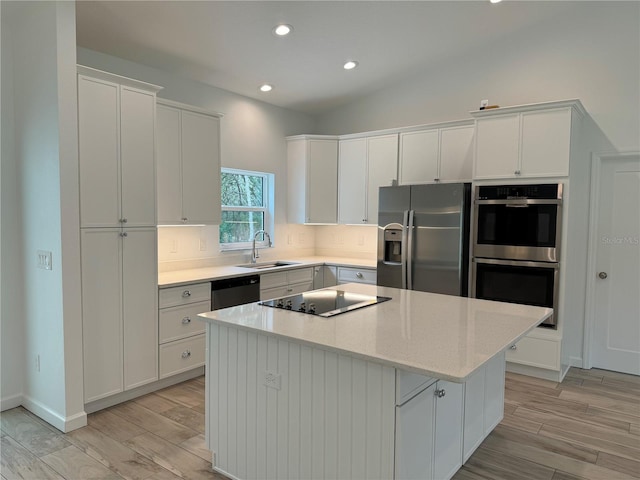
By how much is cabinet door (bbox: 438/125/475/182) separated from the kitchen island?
7.08ft

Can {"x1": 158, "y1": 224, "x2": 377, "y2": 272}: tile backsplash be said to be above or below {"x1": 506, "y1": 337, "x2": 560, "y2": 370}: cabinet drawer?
above

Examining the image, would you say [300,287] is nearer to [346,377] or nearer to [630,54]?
[346,377]

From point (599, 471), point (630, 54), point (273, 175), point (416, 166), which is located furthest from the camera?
point (273, 175)

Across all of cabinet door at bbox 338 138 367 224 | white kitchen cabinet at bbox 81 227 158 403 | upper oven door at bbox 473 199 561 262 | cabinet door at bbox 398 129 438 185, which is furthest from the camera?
cabinet door at bbox 338 138 367 224

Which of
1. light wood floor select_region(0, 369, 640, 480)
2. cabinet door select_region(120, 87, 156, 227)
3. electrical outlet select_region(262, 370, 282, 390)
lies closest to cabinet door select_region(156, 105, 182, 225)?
cabinet door select_region(120, 87, 156, 227)

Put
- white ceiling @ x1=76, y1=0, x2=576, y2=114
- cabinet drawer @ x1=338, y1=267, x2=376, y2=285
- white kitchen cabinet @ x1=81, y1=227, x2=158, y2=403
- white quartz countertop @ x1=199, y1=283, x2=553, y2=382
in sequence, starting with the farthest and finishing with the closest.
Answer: cabinet drawer @ x1=338, y1=267, x2=376, y2=285 < white ceiling @ x1=76, y1=0, x2=576, y2=114 < white kitchen cabinet @ x1=81, y1=227, x2=158, y2=403 < white quartz countertop @ x1=199, y1=283, x2=553, y2=382

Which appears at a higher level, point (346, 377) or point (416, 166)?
point (416, 166)

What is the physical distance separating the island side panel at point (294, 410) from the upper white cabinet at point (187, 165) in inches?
69.5

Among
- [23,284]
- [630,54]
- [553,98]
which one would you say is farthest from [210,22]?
[630,54]

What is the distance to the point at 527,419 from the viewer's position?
3059 millimetres

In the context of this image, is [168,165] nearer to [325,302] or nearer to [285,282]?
[285,282]

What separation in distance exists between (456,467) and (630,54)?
375 centimetres

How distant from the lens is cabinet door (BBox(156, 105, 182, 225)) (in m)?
3.58

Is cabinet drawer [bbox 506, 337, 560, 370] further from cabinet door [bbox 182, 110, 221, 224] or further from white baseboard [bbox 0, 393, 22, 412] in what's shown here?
white baseboard [bbox 0, 393, 22, 412]
